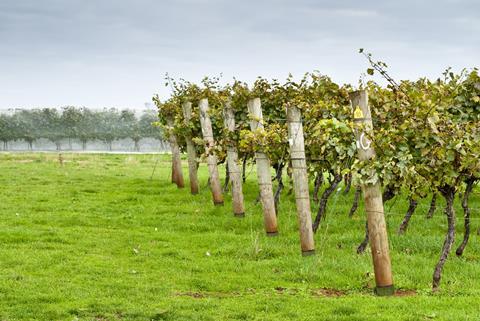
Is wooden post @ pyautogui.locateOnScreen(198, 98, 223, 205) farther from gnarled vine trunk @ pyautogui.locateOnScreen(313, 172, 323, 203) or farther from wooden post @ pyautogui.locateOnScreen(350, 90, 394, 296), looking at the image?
wooden post @ pyautogui.locateOnScreen(350, 90, 394, 296)

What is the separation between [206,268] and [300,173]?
2.71 meters

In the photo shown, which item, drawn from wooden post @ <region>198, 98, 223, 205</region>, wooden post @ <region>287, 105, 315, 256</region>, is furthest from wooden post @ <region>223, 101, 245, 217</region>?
wooden post @ <region>287, 105, 315, 256</region>

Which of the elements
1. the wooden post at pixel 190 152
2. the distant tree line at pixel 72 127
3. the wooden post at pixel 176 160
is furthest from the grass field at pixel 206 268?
the distant tree line at pixel 72 127

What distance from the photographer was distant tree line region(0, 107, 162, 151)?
380ft

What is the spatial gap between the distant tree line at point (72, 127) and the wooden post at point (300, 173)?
9897 cm

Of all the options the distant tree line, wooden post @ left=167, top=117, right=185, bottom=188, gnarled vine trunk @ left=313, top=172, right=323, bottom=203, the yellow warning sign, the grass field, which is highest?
the distant tree line

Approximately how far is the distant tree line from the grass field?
9349cm

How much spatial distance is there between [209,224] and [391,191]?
20.1ft

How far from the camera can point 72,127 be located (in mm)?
124062

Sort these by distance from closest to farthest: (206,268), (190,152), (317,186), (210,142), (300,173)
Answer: (206,268) < (300,173) < (317,186) < (210,142) < (190,152)

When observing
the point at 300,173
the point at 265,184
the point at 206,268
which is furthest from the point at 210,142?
the point at 206,268

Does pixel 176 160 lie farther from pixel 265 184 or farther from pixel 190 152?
pixel 265 184

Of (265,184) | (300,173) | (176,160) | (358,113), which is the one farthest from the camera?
(176,160)

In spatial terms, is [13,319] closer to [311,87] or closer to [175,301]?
A: [175,301]
